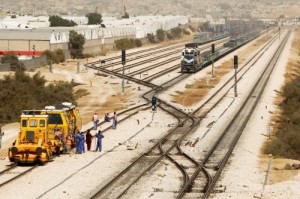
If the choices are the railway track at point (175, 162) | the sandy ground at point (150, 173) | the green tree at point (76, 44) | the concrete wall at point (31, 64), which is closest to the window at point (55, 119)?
the sandy ground at point (150, 173)

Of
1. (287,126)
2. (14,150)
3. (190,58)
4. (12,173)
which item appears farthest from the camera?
(190,58)

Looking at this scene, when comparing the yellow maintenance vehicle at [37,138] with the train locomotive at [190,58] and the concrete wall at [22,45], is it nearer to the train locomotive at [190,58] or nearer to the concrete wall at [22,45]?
the train locomotive at [190,58]

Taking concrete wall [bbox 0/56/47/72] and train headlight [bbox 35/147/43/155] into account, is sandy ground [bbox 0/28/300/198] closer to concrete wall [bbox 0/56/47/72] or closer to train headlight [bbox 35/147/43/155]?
train headlight [bbox 35/147/43/155]

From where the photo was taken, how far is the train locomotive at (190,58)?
8225 cm

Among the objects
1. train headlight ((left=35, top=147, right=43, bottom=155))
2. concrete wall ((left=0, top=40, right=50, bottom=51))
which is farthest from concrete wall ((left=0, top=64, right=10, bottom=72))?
train headlight ((left=35, top=147, right=43, bottom=155))

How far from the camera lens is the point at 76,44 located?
346ft

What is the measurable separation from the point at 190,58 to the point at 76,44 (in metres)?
28.7

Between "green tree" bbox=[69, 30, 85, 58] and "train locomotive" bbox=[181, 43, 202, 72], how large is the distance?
84.9ft

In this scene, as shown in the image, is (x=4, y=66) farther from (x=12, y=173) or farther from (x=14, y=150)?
(x=12, y=173)

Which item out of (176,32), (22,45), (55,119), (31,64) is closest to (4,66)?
(31,64)

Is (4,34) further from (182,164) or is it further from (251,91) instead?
(182,164)

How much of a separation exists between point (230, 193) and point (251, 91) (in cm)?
4181

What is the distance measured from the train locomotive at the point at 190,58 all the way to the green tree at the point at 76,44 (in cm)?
2586

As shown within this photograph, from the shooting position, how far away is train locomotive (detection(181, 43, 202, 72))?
82.2m
